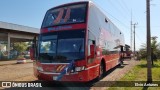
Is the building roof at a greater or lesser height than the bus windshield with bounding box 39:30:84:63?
greater

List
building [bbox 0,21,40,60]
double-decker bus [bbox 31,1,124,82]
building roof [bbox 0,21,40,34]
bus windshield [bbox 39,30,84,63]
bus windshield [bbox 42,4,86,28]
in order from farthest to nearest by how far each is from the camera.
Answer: building [bbox 0,21,40,60]
building roof [bbox 0,21,40,34]
bus windshield [bbox 42,4,86,28]
bus windshield [bbox 39,30,84,63]
double-decker bus [bbox 31,1,124,82]

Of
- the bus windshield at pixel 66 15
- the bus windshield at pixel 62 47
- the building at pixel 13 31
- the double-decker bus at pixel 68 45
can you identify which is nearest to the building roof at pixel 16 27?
the building at pixel 13 31

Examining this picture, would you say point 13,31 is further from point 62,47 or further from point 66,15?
point 62,47

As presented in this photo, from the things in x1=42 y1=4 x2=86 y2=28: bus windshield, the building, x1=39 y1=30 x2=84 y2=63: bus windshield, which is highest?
the building

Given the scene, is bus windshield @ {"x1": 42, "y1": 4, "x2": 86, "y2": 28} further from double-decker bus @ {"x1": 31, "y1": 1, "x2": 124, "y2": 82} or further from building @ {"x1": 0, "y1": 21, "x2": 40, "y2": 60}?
building @ {"x1": 0, "y1": 21, "x2": 40, "y2": 60}

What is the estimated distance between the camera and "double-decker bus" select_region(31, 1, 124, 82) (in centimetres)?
963

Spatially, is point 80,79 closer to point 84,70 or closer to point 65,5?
point 84,70

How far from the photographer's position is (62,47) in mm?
10094

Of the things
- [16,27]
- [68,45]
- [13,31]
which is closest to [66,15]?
[68,45]

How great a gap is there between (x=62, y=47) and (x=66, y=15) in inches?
63.6

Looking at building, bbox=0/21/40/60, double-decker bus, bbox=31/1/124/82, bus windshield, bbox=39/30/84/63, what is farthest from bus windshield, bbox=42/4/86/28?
building, bbox=0/21/40/60

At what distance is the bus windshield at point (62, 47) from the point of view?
980cm

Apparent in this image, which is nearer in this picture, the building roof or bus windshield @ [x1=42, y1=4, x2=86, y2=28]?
bus windshield @ [x1=42, y1=4, x2=86, y2=28]

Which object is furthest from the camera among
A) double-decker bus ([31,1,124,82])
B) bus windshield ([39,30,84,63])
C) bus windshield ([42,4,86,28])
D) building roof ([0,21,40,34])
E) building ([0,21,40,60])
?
building ([0,21,40,60])
